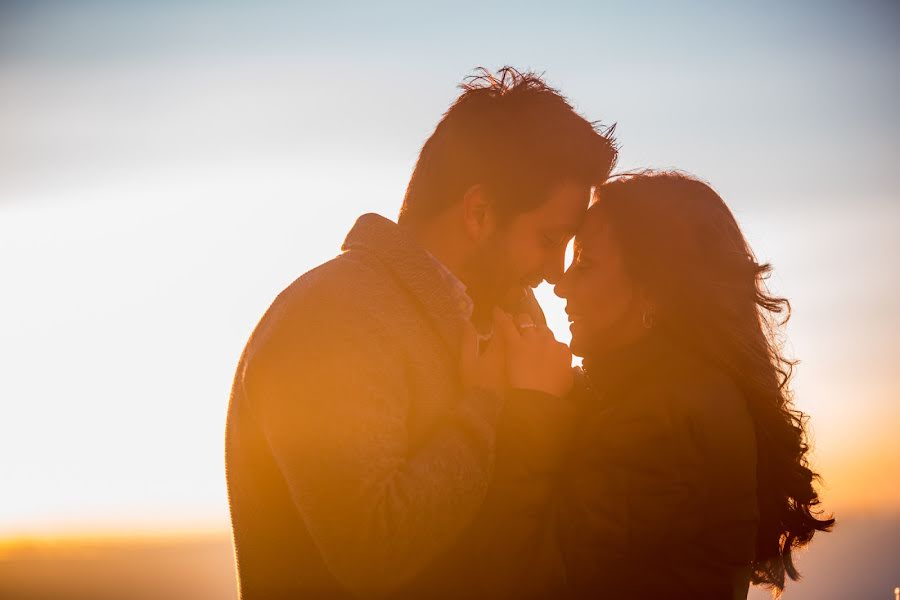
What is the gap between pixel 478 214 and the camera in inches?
151

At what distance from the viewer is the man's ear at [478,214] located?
3826 millimetres

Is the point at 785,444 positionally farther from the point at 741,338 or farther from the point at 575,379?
the point at 575,379

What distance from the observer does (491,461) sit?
2979 mm

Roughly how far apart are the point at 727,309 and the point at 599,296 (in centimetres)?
57

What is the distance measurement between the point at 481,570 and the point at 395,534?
50 cm

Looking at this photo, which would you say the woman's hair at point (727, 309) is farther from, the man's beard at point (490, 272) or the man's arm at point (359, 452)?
the man's arm at point (359, 452)

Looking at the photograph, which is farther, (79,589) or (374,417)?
(79,589)

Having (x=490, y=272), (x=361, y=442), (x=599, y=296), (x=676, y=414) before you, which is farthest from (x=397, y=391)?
(x=599, y=296)

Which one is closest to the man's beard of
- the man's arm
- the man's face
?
the man's face

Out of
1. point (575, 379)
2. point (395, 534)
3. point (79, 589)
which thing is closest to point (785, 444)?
point (575, 379)

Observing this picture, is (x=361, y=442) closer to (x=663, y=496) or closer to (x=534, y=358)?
(x=534, y=358)

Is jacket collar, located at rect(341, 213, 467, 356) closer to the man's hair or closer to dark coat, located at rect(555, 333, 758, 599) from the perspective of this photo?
the man's hair

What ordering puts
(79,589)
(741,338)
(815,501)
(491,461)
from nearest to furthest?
(491,461)
(741,338)
(815,501)
(79,589)

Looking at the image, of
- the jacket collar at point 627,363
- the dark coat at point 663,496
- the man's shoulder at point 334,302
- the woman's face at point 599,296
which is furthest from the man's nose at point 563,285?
the man's shoulder at point 334,302
